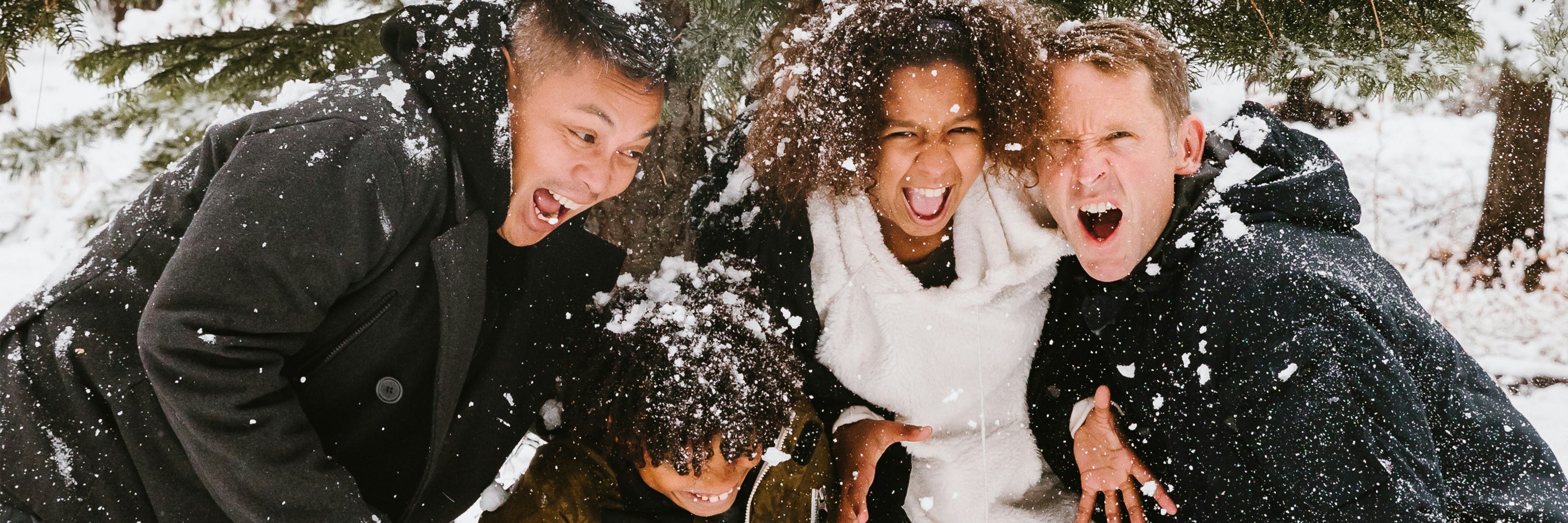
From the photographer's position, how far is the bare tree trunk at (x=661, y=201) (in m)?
3.04

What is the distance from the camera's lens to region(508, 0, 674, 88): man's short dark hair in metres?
2.25

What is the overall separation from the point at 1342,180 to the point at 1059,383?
3.21 feet

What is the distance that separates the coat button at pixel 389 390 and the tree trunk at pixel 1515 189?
20.0 feet

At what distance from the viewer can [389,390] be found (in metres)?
2.30

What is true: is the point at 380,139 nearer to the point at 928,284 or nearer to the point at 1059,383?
the point at 928,284

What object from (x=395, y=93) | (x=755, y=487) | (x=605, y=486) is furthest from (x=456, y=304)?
(x=755, y=487)

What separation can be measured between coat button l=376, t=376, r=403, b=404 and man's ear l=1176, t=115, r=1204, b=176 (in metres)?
2.11

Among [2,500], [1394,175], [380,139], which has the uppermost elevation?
[380,139]

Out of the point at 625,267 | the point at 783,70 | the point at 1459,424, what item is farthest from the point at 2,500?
the point at 1459,424

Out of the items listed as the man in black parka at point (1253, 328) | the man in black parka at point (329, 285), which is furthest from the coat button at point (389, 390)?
the man in black parka at point (1253, 328)

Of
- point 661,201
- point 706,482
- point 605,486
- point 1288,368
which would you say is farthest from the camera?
point 661,201

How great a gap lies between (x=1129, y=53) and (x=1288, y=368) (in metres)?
0.88

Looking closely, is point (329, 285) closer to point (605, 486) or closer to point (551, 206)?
point (551, 206)

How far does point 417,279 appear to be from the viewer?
2.24m
